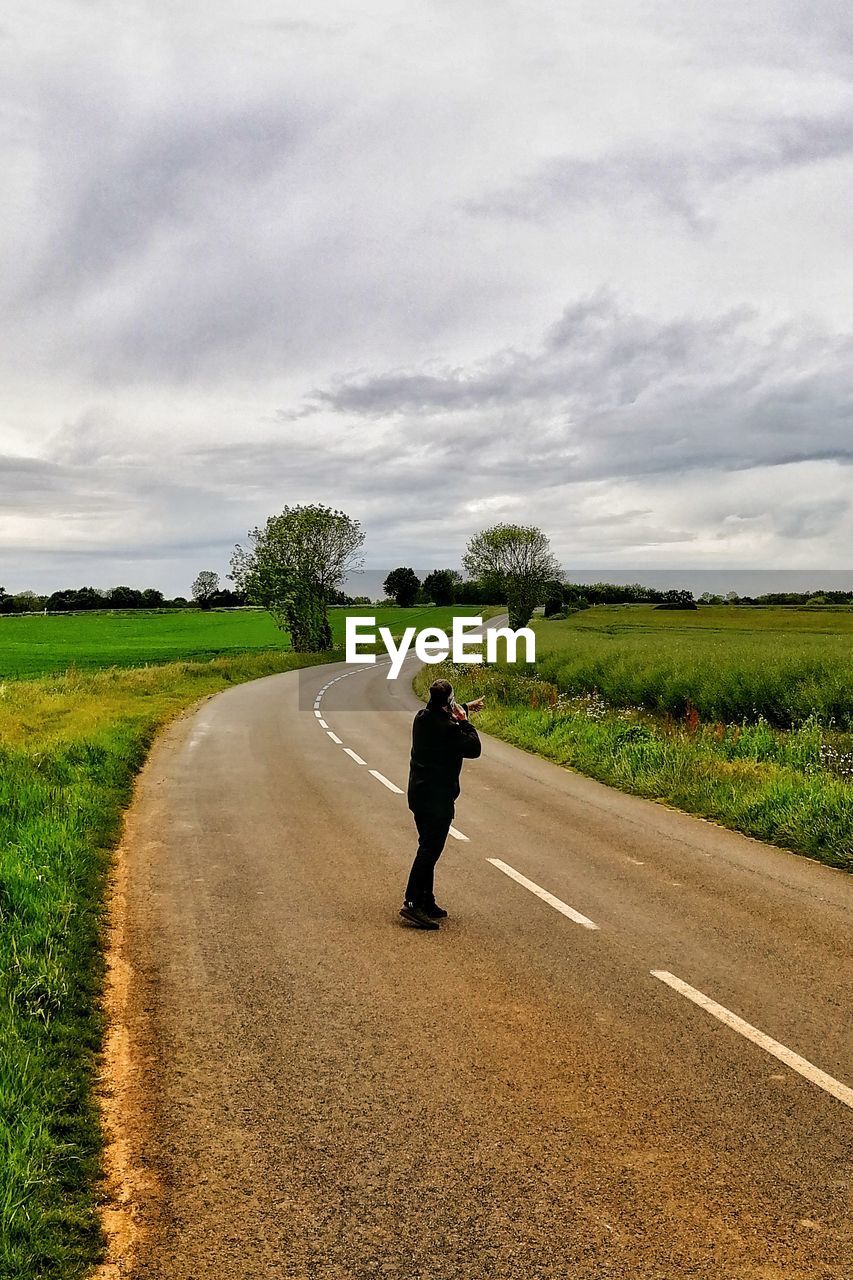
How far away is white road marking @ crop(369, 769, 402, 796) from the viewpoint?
632 inches

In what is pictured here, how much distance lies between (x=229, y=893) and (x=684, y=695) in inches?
646

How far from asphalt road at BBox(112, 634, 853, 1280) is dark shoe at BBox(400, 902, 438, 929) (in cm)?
12

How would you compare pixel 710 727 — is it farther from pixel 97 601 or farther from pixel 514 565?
pixel 97 601

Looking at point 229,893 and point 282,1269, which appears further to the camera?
point 229,893

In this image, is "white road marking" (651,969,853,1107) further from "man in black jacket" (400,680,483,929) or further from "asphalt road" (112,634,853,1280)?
"man in black jacket" (400,680,483,929)

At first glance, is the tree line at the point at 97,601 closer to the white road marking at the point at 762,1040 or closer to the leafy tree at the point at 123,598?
the leafy tree at the point at 123,598

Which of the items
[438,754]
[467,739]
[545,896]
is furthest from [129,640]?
[467,739]

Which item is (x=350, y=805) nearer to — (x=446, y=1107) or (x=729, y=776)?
(x=729, y=776)

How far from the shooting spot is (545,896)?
948cm

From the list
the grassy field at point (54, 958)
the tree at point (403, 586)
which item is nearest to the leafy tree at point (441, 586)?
the tree at point (403, 586)

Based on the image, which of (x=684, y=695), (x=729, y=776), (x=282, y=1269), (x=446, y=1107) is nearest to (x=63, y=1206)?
(x=282, y=1269)

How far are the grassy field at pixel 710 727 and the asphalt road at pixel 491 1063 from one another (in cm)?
122

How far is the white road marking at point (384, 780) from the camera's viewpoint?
1605cm

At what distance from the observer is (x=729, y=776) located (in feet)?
48.5
